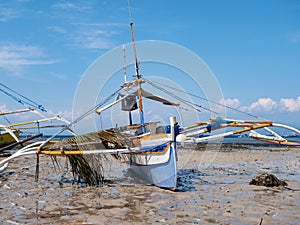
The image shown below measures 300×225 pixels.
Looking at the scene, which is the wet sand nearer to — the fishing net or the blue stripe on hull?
the blue stripe on hull

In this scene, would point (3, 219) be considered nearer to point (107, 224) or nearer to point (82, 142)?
point (107, 224)

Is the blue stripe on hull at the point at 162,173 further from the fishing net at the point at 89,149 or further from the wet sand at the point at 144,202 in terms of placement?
the fishing net at the point at 89,149

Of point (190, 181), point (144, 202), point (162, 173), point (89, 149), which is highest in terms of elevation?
point (89, 149)

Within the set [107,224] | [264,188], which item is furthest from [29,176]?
[264,188]

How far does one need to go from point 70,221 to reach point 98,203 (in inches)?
63.6

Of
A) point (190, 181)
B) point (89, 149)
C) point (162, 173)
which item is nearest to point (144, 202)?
point (162, 173)

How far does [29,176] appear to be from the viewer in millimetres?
13094

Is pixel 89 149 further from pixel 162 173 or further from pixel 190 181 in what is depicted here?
pixel 190 181

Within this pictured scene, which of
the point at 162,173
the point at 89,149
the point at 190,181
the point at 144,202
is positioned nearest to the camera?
the point at 144,202

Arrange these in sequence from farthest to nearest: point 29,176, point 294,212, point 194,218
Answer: point 29,176 → point 294,212 → point 194,218

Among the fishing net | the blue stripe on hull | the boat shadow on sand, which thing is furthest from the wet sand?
the fishing net

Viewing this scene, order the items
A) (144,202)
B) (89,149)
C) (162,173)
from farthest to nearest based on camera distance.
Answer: (89,149)
(162,173)
(144,202)

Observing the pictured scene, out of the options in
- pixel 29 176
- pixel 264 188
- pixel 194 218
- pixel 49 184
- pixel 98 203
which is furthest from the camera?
pixel 29 176

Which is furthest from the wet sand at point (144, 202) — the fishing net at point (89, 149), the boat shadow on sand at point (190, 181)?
the fishing net at point (89, 149)
